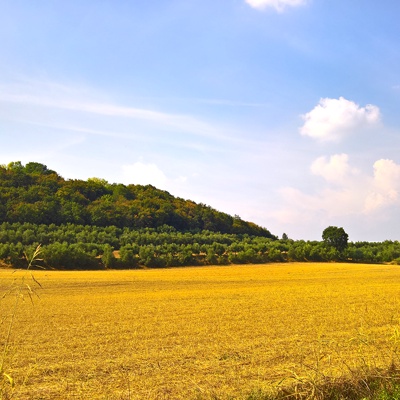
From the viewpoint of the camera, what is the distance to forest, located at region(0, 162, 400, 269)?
3039 inches

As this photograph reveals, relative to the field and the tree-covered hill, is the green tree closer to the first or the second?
the tree-covered hill

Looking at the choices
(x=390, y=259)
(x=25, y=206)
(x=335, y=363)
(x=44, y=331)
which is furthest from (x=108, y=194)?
(x=335, y=363)

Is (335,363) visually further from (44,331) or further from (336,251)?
(336,251)

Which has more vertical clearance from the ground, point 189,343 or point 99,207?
point 99,207

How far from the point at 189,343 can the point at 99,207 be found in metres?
107

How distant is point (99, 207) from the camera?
11850 centimetres

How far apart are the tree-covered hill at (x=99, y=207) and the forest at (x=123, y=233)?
224 millimetres

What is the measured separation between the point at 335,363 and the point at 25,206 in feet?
333

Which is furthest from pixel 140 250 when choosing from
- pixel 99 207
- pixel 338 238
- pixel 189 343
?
pixel 189 343

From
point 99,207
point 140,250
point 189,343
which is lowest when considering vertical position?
point 189,343

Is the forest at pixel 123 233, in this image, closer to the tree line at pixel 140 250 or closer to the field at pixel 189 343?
the tree line at pixel 140 250

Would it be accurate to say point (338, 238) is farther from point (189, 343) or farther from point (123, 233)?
point (189, 343)

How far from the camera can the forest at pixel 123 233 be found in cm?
7719

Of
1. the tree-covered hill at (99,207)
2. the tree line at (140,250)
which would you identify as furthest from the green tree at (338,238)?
the tree-covered hill at (99,207)
